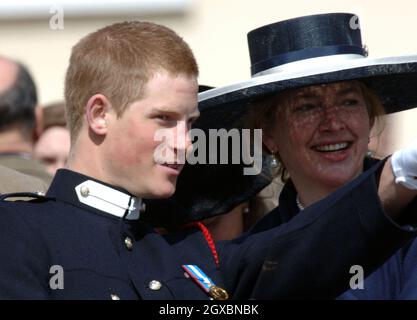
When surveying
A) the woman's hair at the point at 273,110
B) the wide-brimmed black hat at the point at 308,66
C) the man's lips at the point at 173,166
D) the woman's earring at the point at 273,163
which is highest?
the wide-brimmed black hat at the point at 308,66

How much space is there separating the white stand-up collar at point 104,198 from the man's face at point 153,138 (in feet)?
0.14

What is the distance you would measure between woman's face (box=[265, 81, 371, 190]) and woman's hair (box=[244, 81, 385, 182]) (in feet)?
0.10

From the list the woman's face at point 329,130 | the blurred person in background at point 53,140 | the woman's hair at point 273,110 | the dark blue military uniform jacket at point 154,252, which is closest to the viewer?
the dark blue military uniform jacket at point 154,252

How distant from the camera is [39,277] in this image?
281cm

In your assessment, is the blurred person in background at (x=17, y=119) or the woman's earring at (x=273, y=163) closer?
the woman's earring at (x=273, y=163)

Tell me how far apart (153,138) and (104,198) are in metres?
0.21

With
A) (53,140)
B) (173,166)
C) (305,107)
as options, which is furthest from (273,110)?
(53,140)

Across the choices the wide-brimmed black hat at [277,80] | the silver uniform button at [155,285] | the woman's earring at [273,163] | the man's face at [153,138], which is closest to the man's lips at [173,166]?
the man's face at [153,138]

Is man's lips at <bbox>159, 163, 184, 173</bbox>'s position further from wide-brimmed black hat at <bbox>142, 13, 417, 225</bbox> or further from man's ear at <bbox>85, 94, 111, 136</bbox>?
wide-brimmed black hat at <bbox>142, 13, 417, 225</bbox>

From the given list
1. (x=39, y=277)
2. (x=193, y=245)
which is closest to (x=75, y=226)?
(x=39, y=277)

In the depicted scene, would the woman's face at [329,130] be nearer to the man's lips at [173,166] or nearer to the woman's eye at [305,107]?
the woman's eye at [305,107]

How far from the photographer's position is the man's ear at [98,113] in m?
3.03
